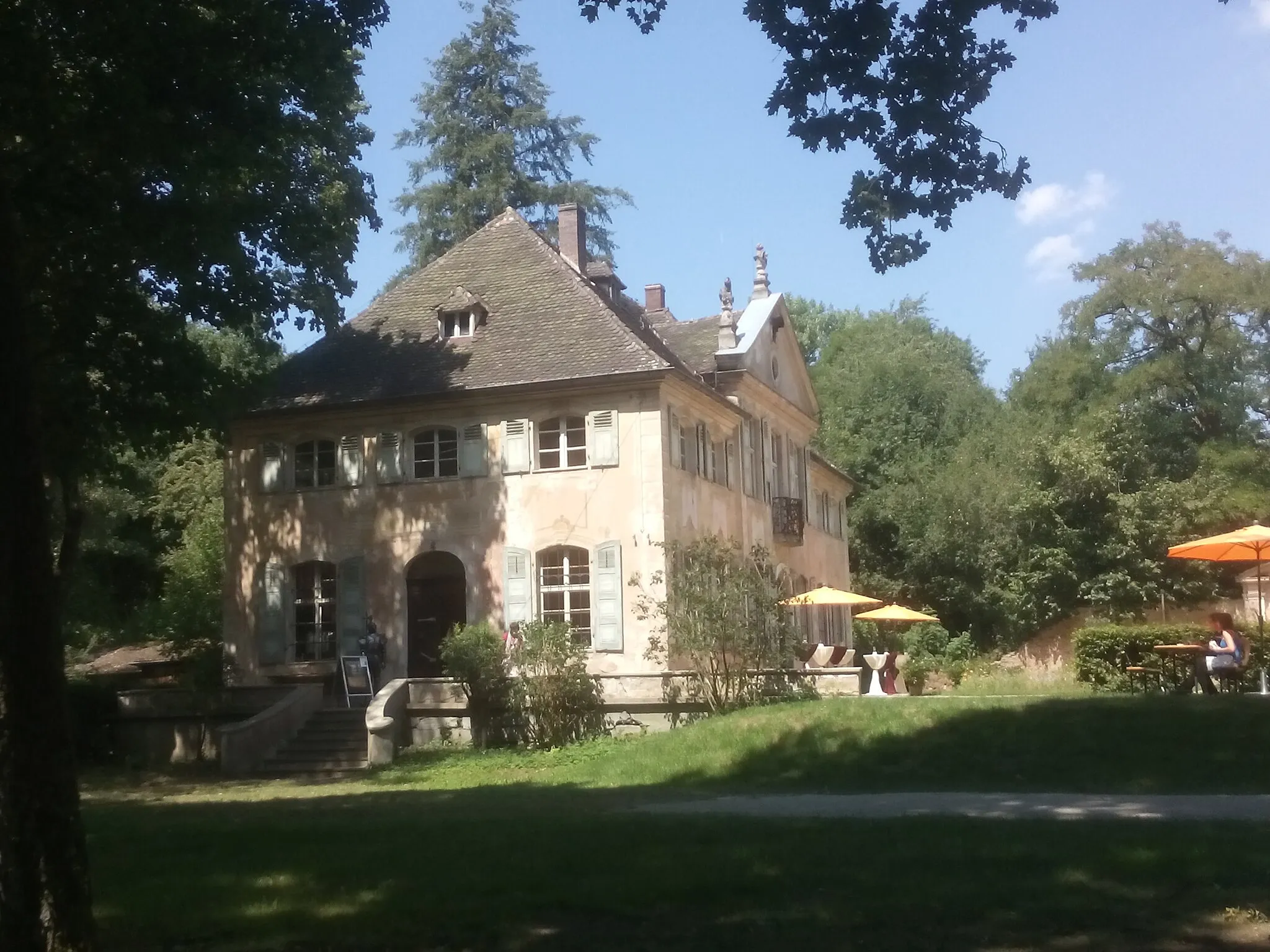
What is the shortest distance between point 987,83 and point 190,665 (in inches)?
1021

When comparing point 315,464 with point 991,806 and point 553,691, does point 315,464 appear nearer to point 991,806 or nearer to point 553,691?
point 553,691

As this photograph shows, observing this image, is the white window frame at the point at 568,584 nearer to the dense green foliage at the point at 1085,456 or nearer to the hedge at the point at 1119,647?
the hedge at the point at 1119,647

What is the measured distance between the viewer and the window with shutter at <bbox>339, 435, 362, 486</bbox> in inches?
1143

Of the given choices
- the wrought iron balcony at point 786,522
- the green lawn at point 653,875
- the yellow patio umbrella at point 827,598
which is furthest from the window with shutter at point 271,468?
the green lawn at point 653,875

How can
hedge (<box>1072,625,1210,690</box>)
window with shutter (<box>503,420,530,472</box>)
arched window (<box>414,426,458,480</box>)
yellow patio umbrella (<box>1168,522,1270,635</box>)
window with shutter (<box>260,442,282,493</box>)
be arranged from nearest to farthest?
yellow patio umbrella (<box>1168,522,1270,635</box>) < hedge (<box>1072,625,1210,690</box>) < window with shutter (<box>503,420,530,472</box>) < arched window (<box>414,426,458,480</box>) < window with shutter (<box>260,442,282,493</box>)

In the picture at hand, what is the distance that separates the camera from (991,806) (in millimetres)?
13211

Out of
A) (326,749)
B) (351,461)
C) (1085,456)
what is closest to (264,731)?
(326,749)

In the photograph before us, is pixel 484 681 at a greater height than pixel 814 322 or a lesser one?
A: lesser

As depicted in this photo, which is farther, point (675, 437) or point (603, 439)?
point (675, 437)

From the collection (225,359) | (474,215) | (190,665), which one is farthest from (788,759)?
(474,215)

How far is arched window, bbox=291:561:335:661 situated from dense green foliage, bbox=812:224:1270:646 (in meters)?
22.5

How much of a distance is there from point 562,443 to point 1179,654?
11731mm

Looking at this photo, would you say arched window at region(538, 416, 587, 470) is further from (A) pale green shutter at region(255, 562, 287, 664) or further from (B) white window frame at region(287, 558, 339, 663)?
(A) pale green shutter at region(255, 562, 287, 664)

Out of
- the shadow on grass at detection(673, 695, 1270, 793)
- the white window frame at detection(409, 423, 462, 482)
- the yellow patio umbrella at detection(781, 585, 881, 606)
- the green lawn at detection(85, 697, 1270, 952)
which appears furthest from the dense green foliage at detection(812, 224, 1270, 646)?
the green lawn at detection(85, 697, 1270, 952)
